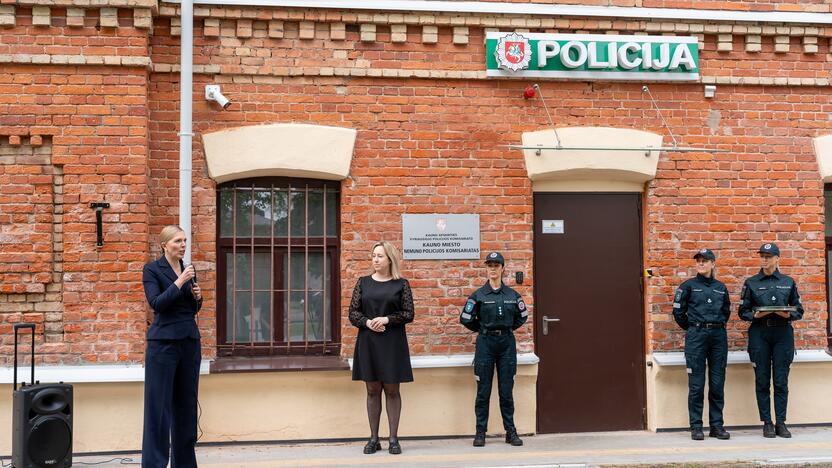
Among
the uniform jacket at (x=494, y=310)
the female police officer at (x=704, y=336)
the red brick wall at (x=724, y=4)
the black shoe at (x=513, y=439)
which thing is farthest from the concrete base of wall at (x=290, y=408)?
the red brick wall at (x=724, y=4)

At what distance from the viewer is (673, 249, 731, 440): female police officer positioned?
794cm

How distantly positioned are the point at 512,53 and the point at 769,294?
10.8ft

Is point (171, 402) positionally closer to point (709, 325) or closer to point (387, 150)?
point (387, 150)

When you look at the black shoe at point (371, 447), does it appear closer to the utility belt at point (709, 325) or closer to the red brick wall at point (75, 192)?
the red brick wall at point (75, 192)

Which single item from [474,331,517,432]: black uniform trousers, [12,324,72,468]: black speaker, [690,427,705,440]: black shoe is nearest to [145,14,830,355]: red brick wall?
[474,331,517,432]: black uniform trousers

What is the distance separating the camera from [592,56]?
26.9 feet

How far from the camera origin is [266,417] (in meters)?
7.79

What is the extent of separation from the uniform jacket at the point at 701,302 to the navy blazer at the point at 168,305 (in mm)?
A: 4498

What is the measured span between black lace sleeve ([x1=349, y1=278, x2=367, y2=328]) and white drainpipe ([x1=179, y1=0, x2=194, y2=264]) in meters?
1.50

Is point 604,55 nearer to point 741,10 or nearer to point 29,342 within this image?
point 741,10

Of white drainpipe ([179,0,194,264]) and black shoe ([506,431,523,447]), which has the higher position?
white drainpipe ([179,0,194,264])

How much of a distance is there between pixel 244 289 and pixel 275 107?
172 centimetres

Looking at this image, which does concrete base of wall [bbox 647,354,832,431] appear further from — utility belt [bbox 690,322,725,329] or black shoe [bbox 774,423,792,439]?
utility belt [bbox 690,322,725,329]

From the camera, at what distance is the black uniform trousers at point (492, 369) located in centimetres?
764
